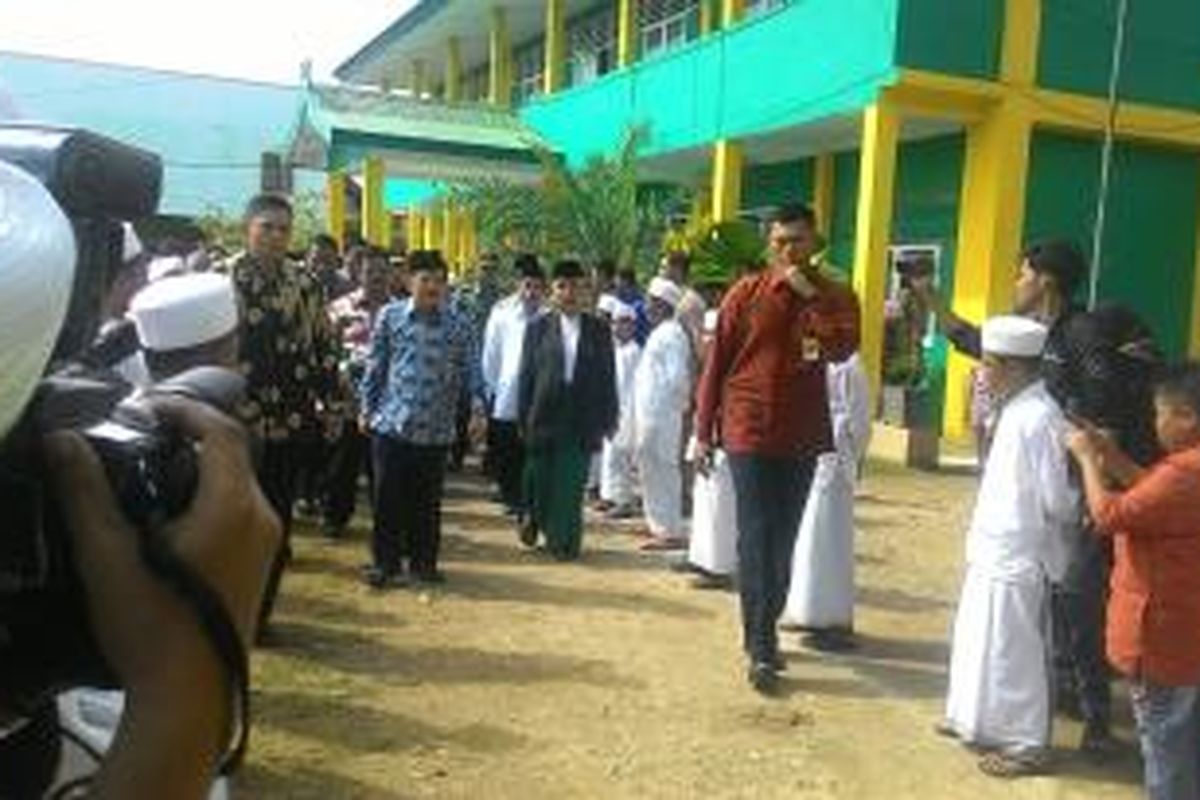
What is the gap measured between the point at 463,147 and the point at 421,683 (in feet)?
57.9

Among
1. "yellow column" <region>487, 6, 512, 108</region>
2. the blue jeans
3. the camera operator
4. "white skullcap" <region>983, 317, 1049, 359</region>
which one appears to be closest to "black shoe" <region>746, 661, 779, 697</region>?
"white skullcap" <region>983, 317, 1049, 359</region>

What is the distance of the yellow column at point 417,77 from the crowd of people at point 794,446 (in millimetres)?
29566

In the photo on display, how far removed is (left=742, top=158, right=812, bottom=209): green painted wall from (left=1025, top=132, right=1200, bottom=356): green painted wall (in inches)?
157

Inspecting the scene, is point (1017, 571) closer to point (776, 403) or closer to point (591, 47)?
point (776, 403)

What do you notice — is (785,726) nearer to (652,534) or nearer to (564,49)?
(652,534)

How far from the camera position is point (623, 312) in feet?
37.6

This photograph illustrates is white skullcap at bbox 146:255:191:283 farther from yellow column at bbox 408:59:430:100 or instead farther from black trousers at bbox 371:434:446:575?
yellow column at bbox 408:59:430:100

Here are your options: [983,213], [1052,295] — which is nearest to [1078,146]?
[983,213]

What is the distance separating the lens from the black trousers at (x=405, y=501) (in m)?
8.18

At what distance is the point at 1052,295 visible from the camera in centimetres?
585

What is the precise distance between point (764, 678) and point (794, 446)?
877 mm

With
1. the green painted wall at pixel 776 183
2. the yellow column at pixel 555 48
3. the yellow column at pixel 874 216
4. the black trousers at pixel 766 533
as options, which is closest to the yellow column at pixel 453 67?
the yellow column at pixel 555 48

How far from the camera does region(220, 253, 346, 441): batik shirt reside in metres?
6.67

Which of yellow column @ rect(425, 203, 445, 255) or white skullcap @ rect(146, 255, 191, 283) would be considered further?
yellow column @ rect(425, 203, 445, 255)
